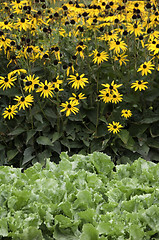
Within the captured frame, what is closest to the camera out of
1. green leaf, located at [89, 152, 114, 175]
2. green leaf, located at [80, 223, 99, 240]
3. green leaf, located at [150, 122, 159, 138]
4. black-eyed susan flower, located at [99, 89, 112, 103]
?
green leaf, located at [80, 223, 99, 240]

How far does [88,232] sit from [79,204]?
7.9 inches

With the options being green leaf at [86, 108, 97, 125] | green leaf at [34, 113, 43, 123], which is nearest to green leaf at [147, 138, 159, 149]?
green leaf at [86, 108, 97, 125]

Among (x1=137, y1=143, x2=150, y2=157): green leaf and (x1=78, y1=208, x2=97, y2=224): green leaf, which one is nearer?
(x1=78, y1=208, x2=97, y2=224): green leaf

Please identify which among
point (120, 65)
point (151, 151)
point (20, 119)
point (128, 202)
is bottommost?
point (151, 151)

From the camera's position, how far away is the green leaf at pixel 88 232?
1.80 m

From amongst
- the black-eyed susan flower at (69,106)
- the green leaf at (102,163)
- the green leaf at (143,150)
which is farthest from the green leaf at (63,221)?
the green leaf at (143,150)

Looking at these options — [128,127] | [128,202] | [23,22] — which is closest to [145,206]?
[128,202]

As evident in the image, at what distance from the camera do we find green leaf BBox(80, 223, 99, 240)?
1.80 metres

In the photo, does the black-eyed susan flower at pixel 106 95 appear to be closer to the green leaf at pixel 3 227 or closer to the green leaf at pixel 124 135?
the green leaf at pixel 124 135

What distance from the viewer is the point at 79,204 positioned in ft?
6.53

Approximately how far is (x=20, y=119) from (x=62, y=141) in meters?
0.47

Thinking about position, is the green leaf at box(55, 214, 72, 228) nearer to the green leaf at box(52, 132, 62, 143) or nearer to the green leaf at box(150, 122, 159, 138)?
the green leaf at box(52, 132, 62, 143)

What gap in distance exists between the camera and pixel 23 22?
3.79 meters

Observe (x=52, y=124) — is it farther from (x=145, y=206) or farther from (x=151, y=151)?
(x=145, y=206)
